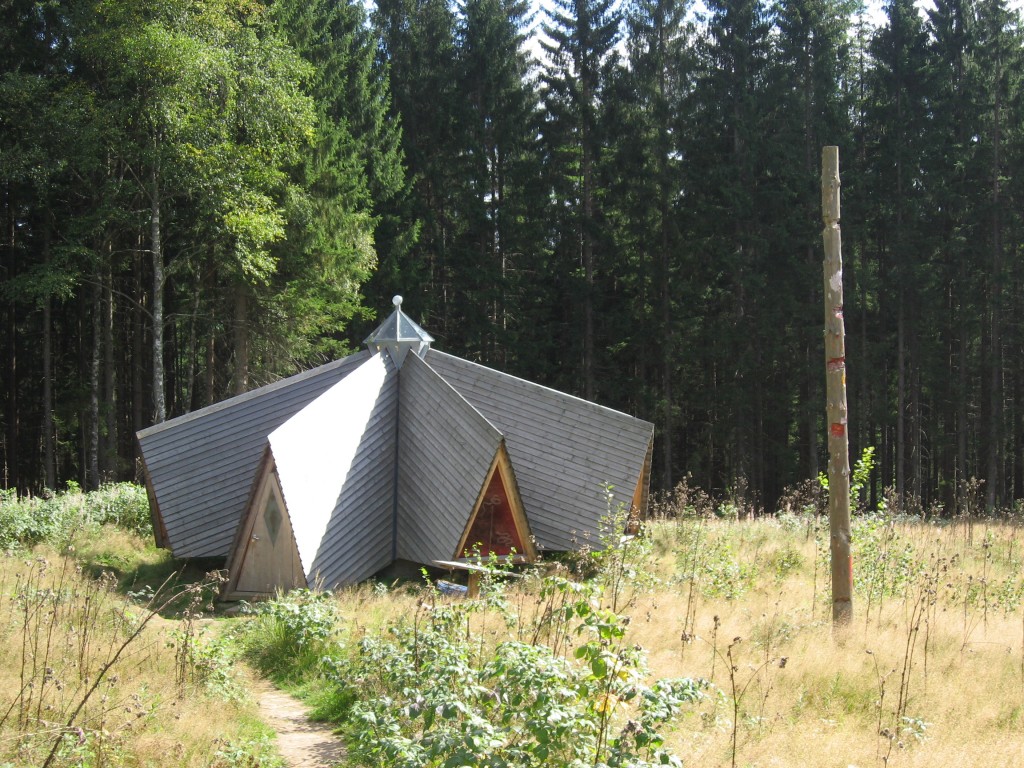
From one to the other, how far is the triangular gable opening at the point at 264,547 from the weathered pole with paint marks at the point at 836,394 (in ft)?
21.7

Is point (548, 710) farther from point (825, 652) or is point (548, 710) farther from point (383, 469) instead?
point (383, 469)

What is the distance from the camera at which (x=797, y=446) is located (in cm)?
3319

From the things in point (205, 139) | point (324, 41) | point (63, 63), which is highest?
point (324, 41)

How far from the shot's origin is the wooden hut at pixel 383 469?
1211cm

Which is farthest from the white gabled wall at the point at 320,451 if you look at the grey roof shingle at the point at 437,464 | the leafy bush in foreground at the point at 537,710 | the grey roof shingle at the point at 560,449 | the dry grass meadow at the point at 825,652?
the leafy bush in foreground at the point at 537,710

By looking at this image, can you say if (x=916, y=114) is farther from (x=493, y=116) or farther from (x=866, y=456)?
(x=866, y=456)

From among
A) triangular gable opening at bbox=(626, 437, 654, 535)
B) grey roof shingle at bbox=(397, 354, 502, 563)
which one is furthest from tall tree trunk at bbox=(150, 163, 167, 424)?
triangular gable opening at bbox=(626, 437, 654, 535)

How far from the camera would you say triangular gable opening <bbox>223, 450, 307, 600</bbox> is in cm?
1186

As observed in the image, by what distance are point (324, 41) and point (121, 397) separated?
1416cm

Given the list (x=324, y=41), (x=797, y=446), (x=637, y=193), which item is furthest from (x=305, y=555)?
(x=797, y=446)

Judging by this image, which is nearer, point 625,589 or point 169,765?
point 169,765

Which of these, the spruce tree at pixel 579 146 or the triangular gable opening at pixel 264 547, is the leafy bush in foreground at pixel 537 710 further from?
the spruce tree at pixel 579 146

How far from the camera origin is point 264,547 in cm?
1212

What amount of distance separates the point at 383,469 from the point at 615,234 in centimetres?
2051
